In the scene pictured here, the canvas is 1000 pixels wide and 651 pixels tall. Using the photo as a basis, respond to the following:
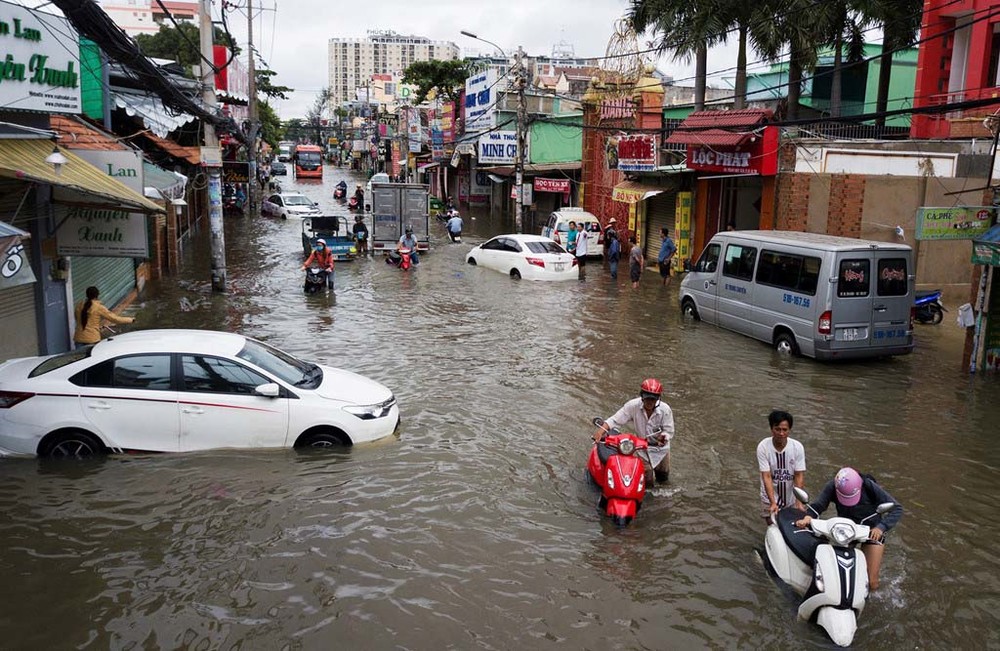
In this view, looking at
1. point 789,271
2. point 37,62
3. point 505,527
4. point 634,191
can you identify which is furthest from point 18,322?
point 634,191

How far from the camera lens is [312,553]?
694cm

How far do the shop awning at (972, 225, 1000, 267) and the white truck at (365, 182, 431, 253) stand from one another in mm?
20546

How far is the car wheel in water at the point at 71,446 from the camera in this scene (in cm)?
855

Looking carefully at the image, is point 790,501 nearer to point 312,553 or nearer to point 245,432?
point 312,553

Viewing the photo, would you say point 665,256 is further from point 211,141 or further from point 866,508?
point 866,508

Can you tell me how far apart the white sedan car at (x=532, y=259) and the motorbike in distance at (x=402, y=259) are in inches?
109

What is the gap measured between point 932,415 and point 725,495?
15.3ft

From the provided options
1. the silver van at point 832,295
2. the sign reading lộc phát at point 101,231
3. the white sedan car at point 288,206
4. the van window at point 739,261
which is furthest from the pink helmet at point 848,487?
the white sedan car at point 288,206

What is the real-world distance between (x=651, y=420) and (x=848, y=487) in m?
2.41

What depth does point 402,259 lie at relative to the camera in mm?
26344

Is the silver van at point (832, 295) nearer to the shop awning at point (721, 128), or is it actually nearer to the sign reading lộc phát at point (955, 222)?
the sign reading lộc phát at point (955, 222)

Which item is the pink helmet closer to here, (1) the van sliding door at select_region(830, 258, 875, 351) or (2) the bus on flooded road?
(1) the van sliding door at select_region(830, 258, 875, 351)

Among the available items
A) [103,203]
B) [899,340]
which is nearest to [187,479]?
[103,203]

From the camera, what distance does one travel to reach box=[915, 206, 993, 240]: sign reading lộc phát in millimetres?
12789
